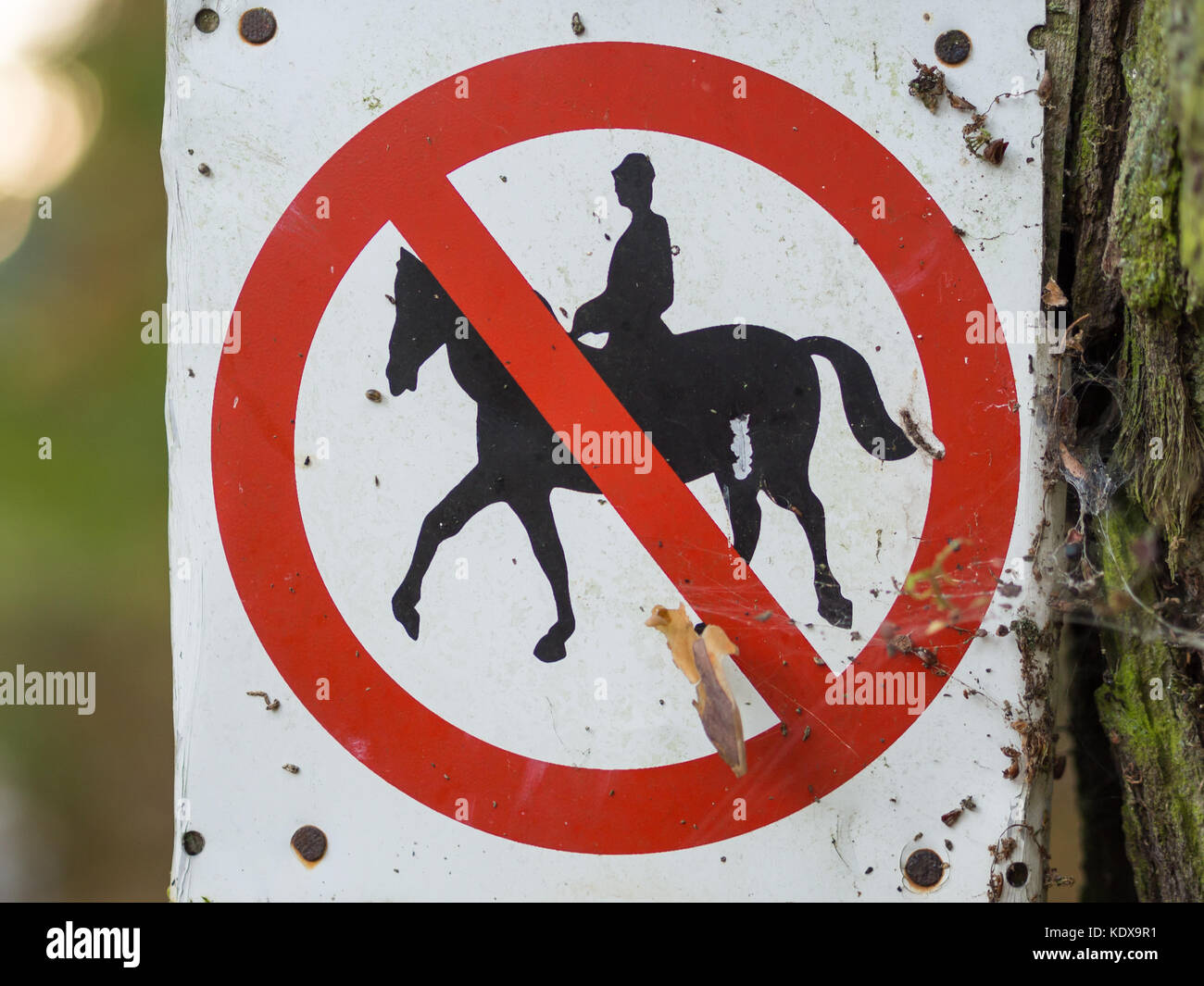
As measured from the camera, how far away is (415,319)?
1.12 meters

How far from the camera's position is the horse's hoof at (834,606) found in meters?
1.08

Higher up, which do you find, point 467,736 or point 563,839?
point 467,736

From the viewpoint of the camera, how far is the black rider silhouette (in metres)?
1.10

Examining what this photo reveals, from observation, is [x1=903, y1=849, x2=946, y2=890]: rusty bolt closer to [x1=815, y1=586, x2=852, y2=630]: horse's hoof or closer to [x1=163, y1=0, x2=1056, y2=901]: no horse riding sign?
[x1=163, y1=0, x2=1056, y2=901]: no horse riding sign

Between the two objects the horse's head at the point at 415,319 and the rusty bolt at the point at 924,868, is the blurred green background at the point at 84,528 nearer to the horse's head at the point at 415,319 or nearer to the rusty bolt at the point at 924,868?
the horse's head at the point at 415,319

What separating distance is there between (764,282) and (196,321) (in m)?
0.88

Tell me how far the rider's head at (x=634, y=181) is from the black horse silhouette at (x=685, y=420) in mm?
200

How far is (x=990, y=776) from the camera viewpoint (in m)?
1.08

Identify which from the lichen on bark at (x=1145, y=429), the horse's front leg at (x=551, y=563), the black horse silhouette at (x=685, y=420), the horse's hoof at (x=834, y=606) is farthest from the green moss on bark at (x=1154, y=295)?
the horse's front leg at (x=551, y=563)

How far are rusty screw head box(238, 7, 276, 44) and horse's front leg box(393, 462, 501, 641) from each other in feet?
2.46

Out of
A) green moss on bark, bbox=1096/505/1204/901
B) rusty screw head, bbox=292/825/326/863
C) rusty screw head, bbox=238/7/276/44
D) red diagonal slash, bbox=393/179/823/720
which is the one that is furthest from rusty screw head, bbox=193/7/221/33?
green moss on bark, bbox=1096/505/1204/901
